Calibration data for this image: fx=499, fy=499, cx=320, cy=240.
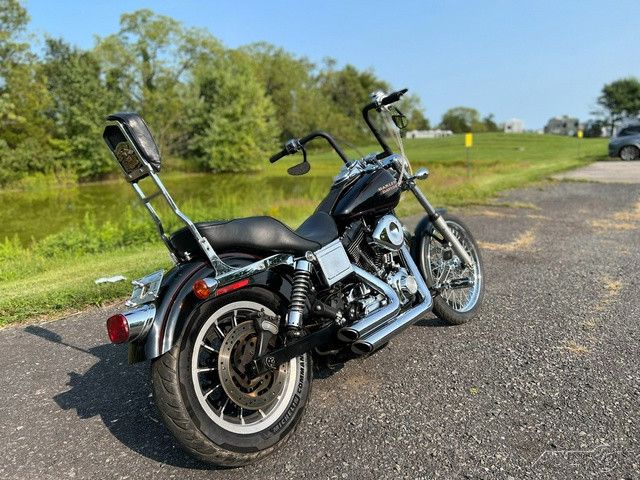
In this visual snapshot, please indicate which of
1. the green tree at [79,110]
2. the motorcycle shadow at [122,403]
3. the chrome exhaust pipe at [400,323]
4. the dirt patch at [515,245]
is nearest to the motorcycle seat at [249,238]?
the chrome exhaust pipe at [400,323]

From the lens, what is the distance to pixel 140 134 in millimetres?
2184

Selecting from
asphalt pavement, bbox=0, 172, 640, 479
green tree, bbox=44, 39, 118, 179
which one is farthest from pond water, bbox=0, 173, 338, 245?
green tree, bbox=44, 39, 118, 179

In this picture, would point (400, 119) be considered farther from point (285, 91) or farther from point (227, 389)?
point (285, 91)

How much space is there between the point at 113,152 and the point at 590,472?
2621mm

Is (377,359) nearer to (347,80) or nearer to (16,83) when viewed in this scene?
(16,83)

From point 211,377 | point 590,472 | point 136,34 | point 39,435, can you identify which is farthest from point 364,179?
point 136,34

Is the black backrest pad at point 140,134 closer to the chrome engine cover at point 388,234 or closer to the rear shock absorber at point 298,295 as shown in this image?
the rear shock absorber at point 298,295

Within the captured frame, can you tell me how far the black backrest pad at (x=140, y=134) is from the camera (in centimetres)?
216

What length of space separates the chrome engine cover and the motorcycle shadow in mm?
1685

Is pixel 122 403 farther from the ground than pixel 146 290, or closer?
closer

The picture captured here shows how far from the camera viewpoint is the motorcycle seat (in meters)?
2.52

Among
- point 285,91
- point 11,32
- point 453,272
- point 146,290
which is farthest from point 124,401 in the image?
point 285,91

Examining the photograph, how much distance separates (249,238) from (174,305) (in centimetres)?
52

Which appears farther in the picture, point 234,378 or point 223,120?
point 223,120
